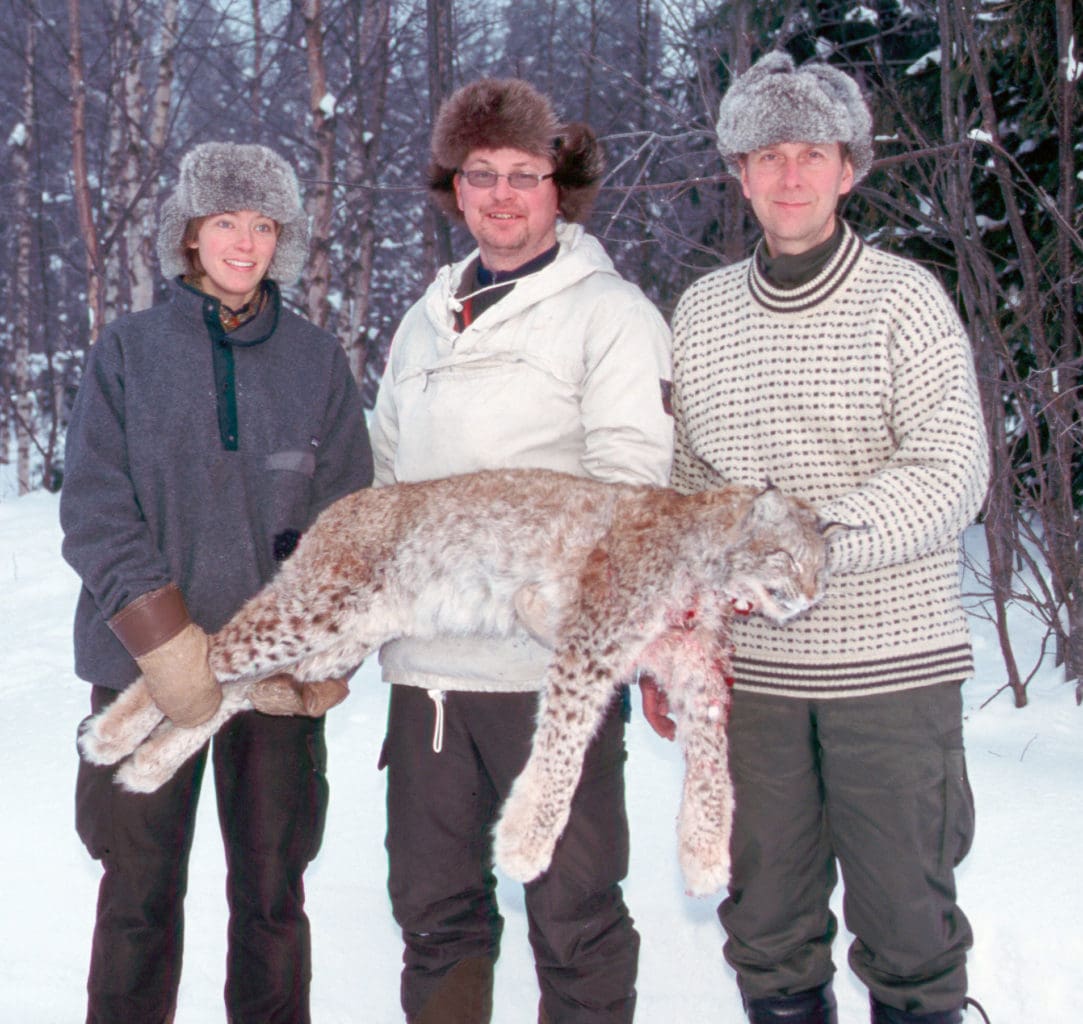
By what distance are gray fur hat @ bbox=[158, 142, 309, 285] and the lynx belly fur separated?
93 centimetres

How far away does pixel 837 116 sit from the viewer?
10.1 ft

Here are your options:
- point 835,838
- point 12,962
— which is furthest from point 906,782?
point 12,962

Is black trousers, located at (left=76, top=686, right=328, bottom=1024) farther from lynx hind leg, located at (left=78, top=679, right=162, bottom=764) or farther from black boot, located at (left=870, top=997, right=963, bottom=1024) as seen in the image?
black boot, located at (left=870, top=997, right=963, bottom=1024)

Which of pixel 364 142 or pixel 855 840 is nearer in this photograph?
pixel 855 840

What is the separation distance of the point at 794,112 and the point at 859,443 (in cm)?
93

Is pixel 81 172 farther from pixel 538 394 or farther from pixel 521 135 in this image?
pixel 538 394

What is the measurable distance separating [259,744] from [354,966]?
4.95 ft

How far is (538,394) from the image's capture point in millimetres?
3248

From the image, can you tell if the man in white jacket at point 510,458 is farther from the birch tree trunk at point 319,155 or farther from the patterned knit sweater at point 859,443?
the birch tree trunk at point 319,155

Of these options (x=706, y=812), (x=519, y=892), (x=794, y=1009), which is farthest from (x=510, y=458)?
(x=519, y=892)

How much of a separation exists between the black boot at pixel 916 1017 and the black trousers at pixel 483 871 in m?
0.70

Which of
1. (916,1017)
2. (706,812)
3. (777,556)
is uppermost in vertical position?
(777,556)

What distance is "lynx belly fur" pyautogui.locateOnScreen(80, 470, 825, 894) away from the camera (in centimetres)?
299

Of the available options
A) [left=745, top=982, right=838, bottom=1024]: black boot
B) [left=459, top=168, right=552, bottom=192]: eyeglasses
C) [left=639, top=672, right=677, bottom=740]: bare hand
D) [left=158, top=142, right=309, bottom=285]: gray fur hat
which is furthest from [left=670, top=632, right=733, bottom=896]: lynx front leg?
[left=158, top=142, right=309, bottom=285]: gray fur hat
